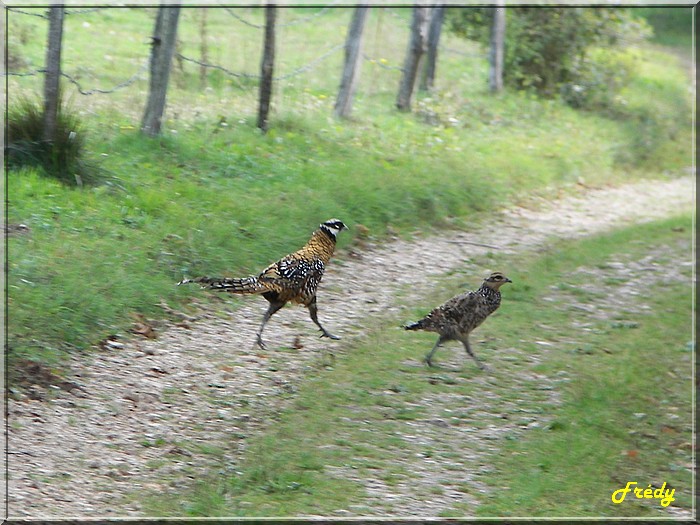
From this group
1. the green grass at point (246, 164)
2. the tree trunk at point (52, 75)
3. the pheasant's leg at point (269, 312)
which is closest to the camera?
the pheasant's leg at point (269, 312)

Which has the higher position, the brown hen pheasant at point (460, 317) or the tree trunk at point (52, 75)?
the tree trunk at point (52, 75)

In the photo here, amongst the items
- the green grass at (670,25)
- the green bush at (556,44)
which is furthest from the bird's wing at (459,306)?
the green grass at (670,25)

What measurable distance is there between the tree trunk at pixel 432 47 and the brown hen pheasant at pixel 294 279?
498 inches

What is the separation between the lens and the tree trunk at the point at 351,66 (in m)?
17.0

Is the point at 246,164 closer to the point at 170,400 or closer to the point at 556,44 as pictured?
the point at 170,400

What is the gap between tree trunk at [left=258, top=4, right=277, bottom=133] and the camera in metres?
14.2

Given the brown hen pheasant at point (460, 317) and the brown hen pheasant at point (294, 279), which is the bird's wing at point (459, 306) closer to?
the brown hen pheasant at point (460, 317)

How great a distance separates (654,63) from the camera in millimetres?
30969

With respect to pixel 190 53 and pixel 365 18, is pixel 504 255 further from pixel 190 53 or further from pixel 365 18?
pixel 190 53

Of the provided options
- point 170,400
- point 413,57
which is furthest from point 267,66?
point 170,400

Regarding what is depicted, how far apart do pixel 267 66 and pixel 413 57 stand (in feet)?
16.4

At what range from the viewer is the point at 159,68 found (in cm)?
1306

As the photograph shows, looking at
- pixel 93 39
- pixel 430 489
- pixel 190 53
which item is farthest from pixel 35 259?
pixel 93 39

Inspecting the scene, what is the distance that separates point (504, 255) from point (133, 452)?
7477mm
